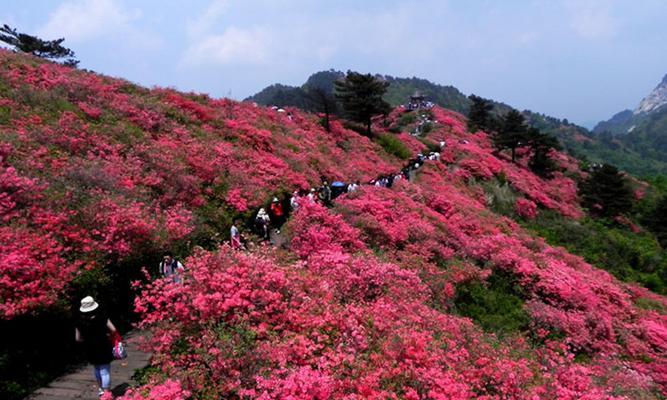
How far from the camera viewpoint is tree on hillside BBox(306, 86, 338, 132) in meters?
41.2

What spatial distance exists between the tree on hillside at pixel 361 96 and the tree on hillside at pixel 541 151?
20217 mm

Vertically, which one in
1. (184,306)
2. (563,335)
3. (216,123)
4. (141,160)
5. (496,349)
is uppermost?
(216,123)

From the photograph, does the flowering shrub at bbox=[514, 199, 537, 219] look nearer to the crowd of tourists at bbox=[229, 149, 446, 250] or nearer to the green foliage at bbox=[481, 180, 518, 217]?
the green foliage at bbox=[481, 180, 518, 217]

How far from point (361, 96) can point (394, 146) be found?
626 centimetres

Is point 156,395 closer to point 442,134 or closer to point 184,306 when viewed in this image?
point 184,306

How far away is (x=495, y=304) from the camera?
14.9 meters

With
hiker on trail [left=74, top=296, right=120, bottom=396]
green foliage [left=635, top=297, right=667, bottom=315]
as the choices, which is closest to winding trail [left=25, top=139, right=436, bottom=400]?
hiker on trail [left=74, top=296, right=120, bottom=396]

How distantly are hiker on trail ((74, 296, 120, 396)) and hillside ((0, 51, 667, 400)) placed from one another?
0.91 metres

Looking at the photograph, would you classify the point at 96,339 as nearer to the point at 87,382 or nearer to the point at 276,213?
the point at 87,382

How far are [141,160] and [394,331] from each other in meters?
14.0

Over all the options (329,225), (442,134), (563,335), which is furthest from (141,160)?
(442,134)

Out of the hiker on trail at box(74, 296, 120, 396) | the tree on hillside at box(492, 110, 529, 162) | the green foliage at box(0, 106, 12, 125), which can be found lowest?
the hiker on trail at box(74, 296, 120, 396)

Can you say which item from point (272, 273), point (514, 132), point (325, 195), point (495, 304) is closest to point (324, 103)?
point (325, 195)

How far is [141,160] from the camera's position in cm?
1800
